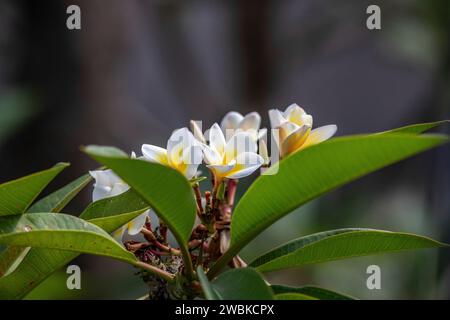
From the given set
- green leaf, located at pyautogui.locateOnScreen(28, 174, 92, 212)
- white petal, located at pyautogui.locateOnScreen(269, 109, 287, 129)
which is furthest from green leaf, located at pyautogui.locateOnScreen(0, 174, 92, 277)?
white petal, located at pyautogui.locateOnScreen(269, 109, 287, 129)

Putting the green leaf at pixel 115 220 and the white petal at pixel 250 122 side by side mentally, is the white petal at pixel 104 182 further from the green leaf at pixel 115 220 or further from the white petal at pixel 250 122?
the white petal at pixel 250 122

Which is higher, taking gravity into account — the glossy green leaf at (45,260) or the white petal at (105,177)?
the white petal at (105,177)

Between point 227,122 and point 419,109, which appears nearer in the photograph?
point 227,122

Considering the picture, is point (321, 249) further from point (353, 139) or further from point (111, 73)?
point (111, 73)

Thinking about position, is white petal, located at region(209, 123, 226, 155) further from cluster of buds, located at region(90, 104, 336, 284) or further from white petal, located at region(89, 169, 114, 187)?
white petal, located at region(89, 169, 114, 187)

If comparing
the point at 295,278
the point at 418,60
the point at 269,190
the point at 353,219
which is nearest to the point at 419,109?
the point at 418,60

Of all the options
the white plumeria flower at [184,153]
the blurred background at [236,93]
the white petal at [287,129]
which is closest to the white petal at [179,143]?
the white plumeria flower at [184,153]

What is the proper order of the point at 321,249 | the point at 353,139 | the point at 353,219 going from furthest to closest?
the point at 353,219 → the point at 321,249 → the point at 353,139
